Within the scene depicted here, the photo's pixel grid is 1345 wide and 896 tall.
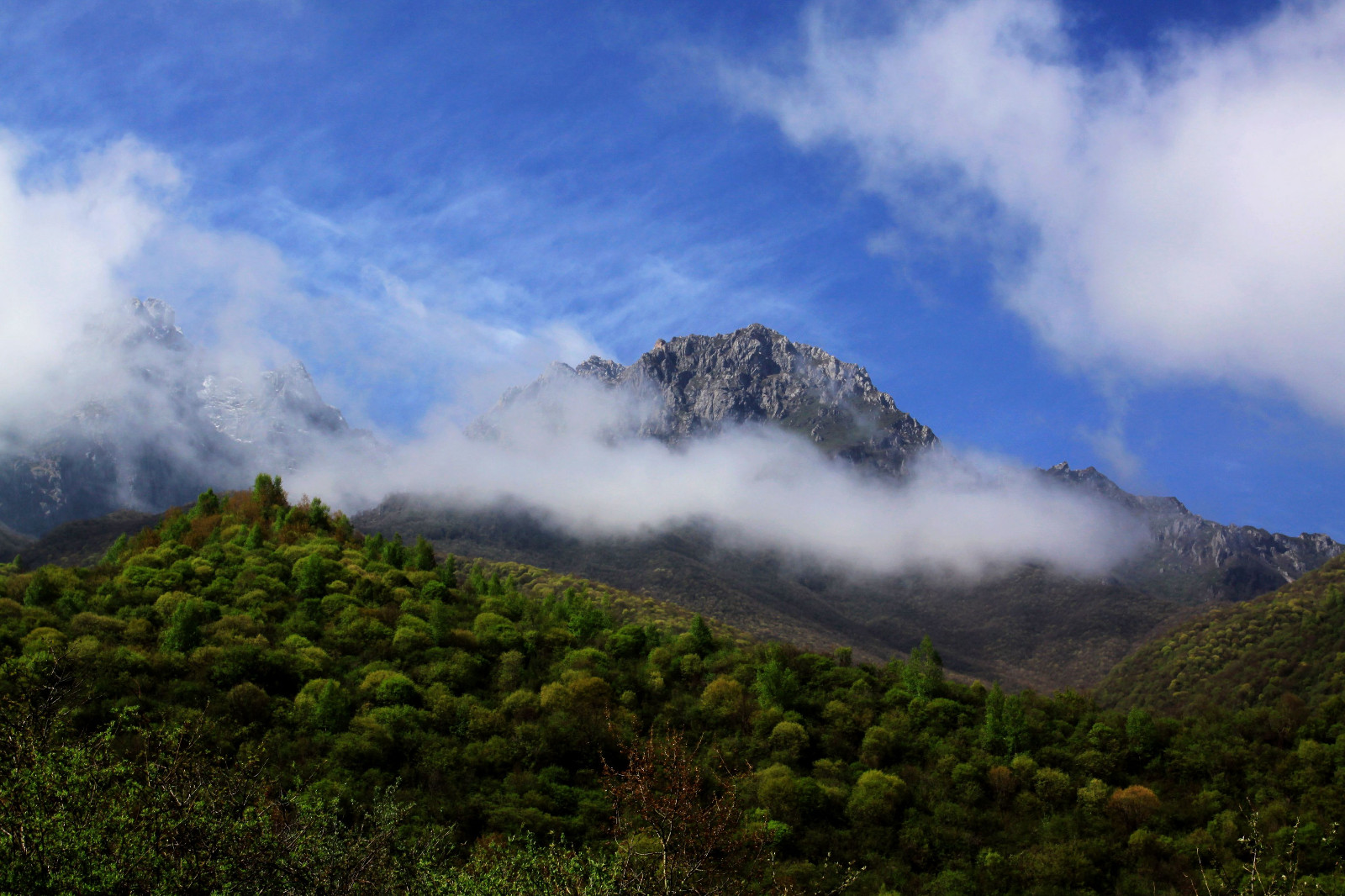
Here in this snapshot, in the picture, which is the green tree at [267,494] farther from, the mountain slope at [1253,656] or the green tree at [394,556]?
the mountain slope at [1253,656]

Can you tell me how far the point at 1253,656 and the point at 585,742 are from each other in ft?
409

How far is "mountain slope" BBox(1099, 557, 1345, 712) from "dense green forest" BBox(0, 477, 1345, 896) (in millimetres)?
64018

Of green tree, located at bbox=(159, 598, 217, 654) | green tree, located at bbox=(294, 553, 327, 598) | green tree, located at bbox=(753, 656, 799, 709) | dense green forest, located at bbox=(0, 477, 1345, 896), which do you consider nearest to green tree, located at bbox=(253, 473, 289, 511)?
dense green forest, located at bbox=(0, 477, 1345, 896)

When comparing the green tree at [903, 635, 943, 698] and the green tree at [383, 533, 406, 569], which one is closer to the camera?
the green tree at [903, 635, 943, 698]

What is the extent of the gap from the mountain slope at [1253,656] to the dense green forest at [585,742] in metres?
64.0

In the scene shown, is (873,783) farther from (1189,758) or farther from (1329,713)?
(1329,713)

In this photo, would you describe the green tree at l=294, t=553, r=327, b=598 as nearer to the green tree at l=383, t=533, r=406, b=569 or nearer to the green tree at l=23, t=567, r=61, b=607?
the green tree at l=383, t=533, r=406, b=569

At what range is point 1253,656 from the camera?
12581 cm

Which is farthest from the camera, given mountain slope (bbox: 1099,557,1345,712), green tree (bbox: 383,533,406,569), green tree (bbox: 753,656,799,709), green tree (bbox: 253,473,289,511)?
mountain slope (bbox: 1099,557,1345,712)

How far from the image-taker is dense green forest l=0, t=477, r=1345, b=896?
3312cm

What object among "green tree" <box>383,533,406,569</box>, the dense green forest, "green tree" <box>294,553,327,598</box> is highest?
"green tree" <box>383,533,406,569</box>

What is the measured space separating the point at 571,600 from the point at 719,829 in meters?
61.2

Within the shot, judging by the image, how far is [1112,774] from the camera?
5019 cm

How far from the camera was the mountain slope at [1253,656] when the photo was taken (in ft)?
366
